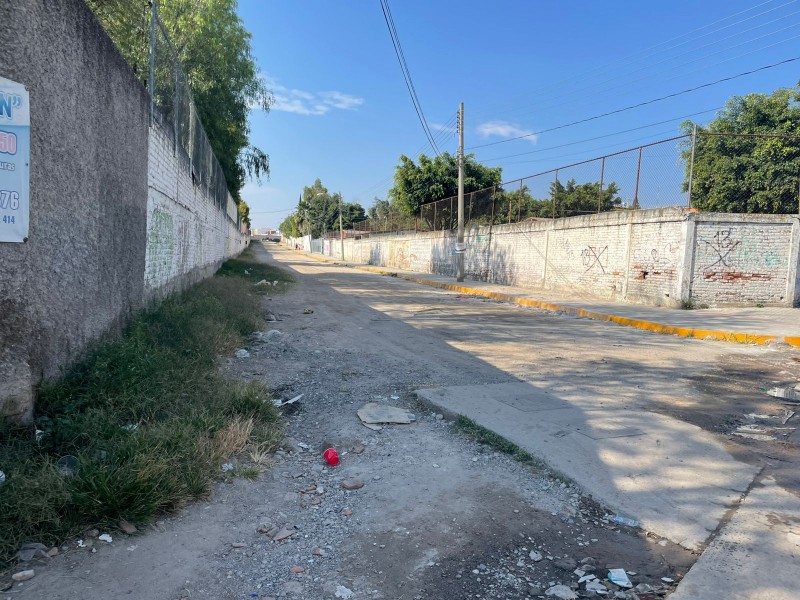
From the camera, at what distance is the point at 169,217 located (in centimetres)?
862

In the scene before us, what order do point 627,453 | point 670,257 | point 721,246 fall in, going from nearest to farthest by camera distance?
1. point 627,453
2. point 721,246
3. point 670,257

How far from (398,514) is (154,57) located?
24.0ft

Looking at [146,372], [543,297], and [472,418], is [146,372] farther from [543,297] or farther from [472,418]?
[543,297]

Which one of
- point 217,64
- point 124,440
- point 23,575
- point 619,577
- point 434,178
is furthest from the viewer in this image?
point 434,178

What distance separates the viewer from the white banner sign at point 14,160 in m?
3.20

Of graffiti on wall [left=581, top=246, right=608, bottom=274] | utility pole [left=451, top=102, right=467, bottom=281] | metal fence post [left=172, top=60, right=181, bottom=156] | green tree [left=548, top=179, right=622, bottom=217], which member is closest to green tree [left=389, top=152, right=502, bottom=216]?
utility pole [left=451, top=102, right=467, bottom=281]

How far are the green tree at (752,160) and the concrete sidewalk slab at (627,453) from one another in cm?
2009

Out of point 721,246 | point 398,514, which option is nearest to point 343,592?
point 398,514

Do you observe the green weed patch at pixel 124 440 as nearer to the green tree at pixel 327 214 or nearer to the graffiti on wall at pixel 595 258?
the graffiti on wall at pixel 595 258

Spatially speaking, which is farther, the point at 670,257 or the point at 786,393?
the point at 670,257

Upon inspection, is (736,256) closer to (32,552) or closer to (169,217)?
(169,217)

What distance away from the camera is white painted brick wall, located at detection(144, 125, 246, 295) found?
23.0 feet

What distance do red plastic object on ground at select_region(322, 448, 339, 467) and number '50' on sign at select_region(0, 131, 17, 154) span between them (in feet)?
9.72

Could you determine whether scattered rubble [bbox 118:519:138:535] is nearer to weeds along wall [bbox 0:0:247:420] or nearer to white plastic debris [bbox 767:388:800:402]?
weeds along wall [bbox 0:0:247:420]
